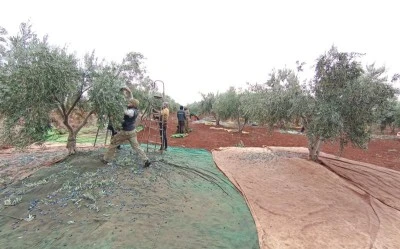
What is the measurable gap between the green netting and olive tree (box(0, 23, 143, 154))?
1.58 m

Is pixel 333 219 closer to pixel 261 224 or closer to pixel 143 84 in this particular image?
pixel 261 224

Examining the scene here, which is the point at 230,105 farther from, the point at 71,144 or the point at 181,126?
the point at 71,144

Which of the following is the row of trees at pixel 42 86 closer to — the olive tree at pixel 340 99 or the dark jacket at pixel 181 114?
the olive tree at pixel 340 99

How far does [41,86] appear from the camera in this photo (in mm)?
8016

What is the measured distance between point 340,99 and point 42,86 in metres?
9.89

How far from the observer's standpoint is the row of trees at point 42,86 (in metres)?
7.96

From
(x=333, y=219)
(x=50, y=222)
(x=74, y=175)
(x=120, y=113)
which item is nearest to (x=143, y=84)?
(x=120, y=113)

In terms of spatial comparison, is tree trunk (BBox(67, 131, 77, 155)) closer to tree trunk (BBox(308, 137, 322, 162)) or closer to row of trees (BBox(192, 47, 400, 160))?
row of trees (BBox(192, 47, 400, 160))

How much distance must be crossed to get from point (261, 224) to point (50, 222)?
4.37 meters

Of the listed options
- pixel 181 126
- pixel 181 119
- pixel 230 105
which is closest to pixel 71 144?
pixel 181 119

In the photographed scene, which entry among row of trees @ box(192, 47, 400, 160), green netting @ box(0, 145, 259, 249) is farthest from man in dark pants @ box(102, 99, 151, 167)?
row of trees @ box(192, 47, 400, 160)

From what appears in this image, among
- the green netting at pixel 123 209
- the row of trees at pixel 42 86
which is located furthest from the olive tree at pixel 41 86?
the green netting at pixel 123 209

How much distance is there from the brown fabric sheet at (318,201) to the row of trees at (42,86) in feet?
15.9

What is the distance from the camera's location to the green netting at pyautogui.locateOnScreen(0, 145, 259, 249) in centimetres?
489
